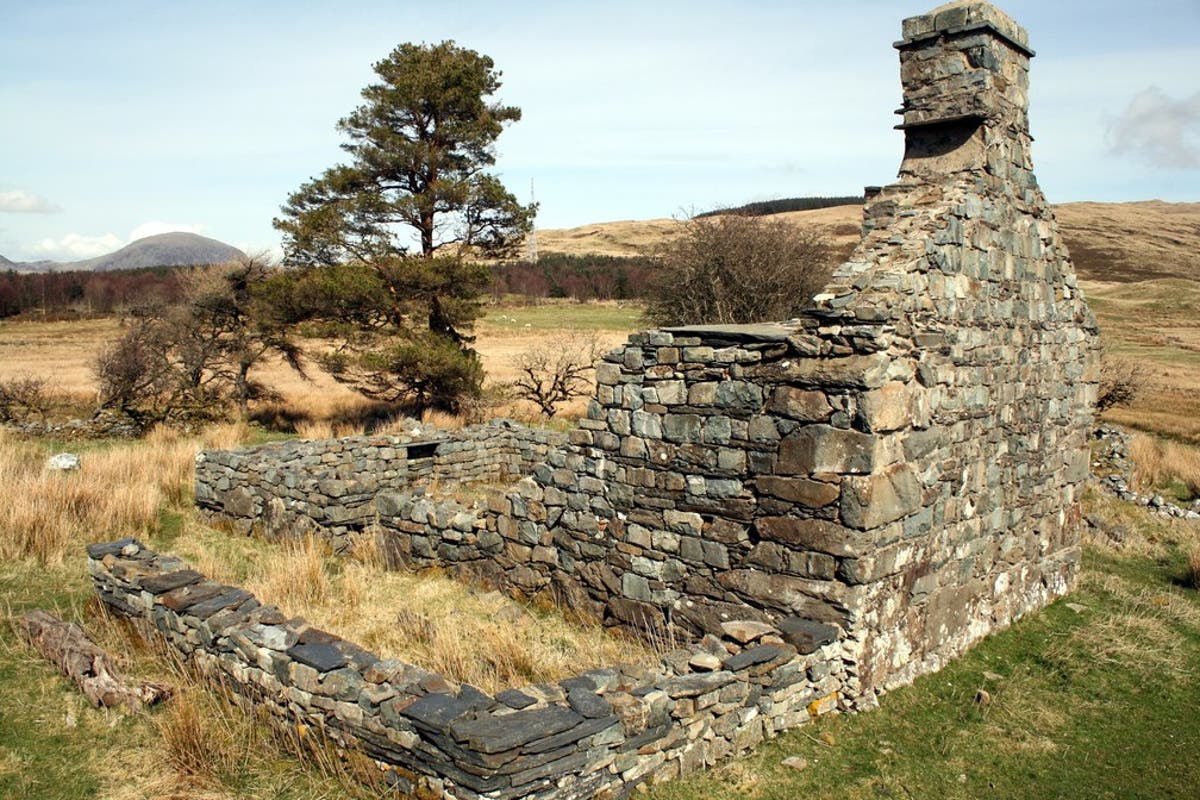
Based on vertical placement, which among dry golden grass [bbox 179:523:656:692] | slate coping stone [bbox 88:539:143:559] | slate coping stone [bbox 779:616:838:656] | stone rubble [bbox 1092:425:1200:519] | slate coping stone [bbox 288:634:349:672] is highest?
slate coping stone [bbox 88:539:143:559]

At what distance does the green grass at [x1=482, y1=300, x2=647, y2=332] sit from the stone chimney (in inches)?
1440

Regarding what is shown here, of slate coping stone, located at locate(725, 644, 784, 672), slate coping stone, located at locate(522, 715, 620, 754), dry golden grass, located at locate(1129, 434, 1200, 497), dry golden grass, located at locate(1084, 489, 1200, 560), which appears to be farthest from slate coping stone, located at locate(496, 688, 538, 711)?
dry golden grass, located at locate(1129, 434, 1200, 497)

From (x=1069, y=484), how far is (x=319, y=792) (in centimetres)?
808

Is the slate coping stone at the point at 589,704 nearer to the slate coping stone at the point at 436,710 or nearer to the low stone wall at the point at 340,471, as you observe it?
the slate coping stone at the point at 436,710

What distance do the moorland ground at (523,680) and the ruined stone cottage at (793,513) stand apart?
278mm

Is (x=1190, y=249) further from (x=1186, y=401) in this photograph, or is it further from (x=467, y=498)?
(x=467, y=498)

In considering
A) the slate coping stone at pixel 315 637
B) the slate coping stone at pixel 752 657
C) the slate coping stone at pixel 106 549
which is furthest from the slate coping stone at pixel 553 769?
the slate coping stone at pixel 106 549

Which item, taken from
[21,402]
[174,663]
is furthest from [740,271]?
[21,402]

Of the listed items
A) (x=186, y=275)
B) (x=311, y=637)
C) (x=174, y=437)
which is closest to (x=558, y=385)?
(x=174, y=437)

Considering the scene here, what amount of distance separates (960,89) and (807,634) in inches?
190

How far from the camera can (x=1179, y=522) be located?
43.7 ft

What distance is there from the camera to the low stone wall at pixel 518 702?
4.36m

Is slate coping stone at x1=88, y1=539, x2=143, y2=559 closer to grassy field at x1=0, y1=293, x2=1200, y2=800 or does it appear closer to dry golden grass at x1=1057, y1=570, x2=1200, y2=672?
grassy field at x1=0, y1=293, x2=1200, y2=800

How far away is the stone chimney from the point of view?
7242mm
